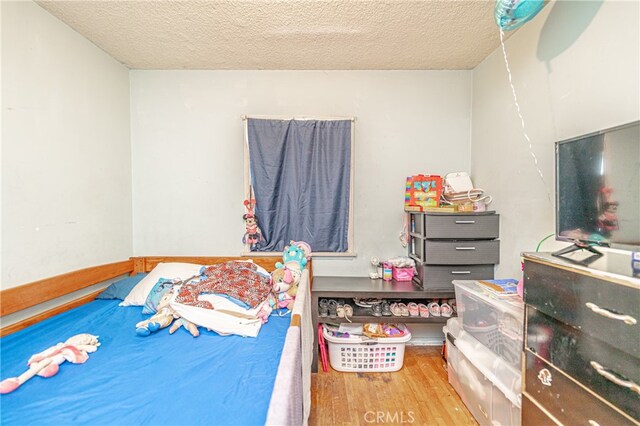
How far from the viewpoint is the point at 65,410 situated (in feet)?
3.08

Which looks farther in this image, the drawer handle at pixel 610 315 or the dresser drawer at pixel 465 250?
the dresser drawer at pixel 465 250

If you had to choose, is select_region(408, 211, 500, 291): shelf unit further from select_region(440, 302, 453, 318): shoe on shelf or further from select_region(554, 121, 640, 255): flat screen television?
select_region(554, 121, 640, 255): flat screen television

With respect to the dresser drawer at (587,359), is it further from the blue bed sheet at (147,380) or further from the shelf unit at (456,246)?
the blue bed sheet at (147,380)

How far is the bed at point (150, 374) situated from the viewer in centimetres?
90

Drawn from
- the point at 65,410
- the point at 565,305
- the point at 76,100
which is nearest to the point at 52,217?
the point at 76,100

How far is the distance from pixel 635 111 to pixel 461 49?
126 centimetres

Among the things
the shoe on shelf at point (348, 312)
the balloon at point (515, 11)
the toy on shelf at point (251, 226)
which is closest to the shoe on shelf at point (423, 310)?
the shoe on shelf at point (348, 312)

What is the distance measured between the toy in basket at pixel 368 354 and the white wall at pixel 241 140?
1.97 feet

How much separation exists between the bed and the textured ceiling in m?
1.66

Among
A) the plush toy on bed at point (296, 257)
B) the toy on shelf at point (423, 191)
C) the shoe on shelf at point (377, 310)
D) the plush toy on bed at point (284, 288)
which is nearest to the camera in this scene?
the plush toy on bed at point (284, 288)

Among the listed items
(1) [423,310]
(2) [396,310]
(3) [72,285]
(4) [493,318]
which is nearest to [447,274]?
(1) [423,310]

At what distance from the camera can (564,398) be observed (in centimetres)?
105

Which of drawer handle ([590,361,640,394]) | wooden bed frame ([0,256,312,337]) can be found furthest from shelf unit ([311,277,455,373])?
drawer handle ([590,361,640,394])

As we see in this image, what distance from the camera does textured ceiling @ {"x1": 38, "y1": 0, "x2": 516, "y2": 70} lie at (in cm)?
163
